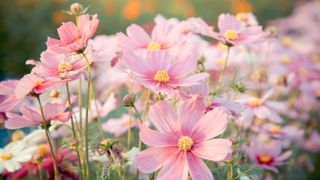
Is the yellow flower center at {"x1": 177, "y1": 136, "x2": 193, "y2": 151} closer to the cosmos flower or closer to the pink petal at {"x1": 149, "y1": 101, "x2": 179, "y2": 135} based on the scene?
the pink petal at {"x1": 149, "y1": 101, "x2": 179, "y2": 135}

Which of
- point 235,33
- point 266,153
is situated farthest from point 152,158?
point 266,153

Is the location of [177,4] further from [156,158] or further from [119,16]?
[156,158]

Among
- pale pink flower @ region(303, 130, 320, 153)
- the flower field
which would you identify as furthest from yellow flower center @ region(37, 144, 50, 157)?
pale pink flower @ region(303, 130, 320, 153)

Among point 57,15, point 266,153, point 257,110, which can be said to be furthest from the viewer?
point 57,15

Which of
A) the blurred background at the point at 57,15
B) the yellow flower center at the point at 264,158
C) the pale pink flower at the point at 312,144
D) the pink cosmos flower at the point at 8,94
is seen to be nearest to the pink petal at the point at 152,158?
the pink cosmos flower at the point at 8,94

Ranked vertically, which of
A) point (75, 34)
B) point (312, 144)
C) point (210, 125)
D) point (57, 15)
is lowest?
point (312, 144)

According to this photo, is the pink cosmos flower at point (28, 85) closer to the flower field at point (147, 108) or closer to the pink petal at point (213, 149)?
the flower field at point (147, 108)

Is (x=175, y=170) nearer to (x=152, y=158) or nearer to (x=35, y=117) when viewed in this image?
(x=152, y=158)
